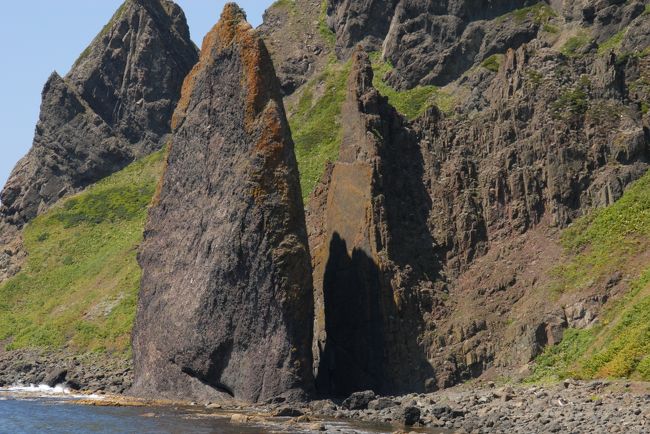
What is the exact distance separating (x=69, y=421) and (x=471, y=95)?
145ft

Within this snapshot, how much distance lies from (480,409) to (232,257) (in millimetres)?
16080

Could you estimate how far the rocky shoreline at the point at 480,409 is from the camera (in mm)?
38031

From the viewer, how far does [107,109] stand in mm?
121750

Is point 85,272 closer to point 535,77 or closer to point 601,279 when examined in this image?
point 535,77

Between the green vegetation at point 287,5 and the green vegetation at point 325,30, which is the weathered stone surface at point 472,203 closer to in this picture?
the green vegetation at point 325,30

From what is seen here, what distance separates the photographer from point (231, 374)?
177ft

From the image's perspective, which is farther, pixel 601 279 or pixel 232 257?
pixel 232 257

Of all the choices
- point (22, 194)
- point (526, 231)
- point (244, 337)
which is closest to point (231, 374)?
point (244, 337)

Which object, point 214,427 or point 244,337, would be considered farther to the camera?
point 244,337

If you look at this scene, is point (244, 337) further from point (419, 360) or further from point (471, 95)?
point (471, 95)

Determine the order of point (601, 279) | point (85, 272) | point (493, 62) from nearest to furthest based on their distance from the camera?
point (601, 279) < point (493, 62) < point (85, 272)

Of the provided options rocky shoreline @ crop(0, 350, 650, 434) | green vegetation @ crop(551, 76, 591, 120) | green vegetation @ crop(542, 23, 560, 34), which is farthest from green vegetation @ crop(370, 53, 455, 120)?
rocky shoreline @ crop(0, 350, 650, 434)

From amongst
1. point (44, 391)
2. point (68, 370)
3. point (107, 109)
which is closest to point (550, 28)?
point (68, 370)

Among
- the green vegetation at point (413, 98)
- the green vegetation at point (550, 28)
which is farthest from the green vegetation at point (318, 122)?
the green vegetation at point (550, 28)
